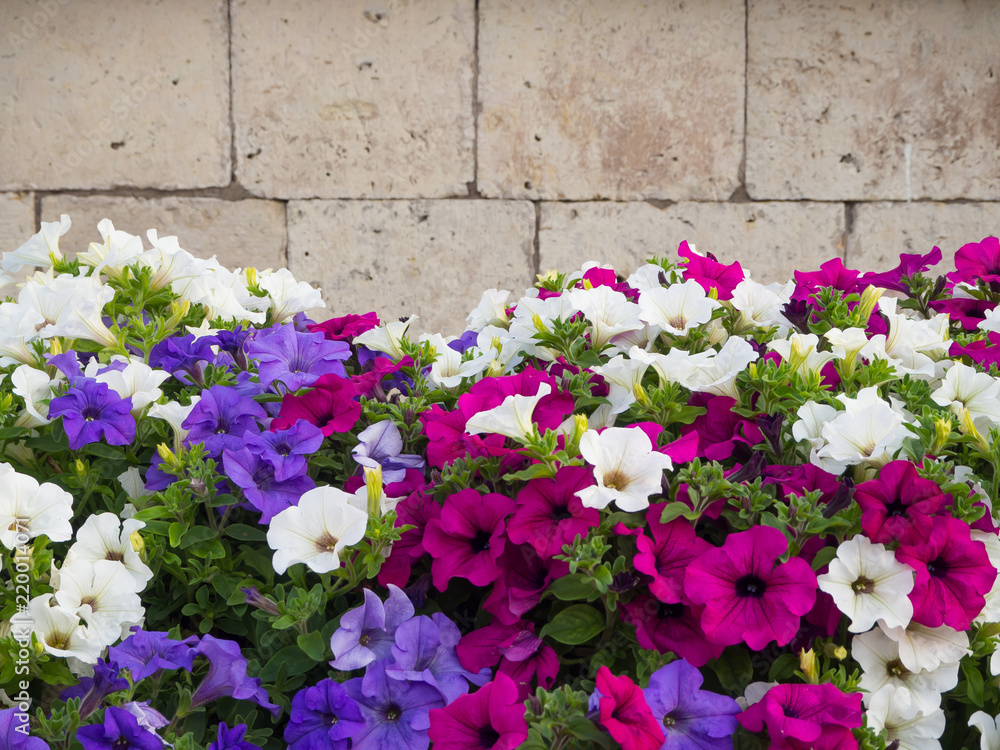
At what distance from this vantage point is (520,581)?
35.0 inches

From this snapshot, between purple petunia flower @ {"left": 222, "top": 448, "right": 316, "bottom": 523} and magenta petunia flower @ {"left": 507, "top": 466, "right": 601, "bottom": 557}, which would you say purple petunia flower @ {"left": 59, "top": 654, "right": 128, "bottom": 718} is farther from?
magenta petunia flower @ {"left": 507, "top": 466, "right": 601, "bottom": 557}

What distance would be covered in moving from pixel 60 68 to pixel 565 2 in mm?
2203

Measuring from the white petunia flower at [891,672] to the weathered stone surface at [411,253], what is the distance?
2.87m

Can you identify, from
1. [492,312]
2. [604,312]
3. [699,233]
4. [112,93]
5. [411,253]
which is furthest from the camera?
[699,233]

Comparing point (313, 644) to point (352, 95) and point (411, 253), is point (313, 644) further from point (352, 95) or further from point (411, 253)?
point (352, 95)

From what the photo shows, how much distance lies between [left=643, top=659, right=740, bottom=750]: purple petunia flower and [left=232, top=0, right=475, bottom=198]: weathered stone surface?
9.87ft

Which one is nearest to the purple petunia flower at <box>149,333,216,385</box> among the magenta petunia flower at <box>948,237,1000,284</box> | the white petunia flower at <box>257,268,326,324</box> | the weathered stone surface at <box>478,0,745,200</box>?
the white petunia flower at <box>257,268,326,324</box>

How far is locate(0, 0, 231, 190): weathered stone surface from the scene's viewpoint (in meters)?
3.31

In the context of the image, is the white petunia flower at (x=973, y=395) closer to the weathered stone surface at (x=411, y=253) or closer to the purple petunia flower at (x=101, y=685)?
the purple petunia flower at (x=101, y=685)

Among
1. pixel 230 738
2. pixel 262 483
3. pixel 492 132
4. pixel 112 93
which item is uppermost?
pixel 112 93

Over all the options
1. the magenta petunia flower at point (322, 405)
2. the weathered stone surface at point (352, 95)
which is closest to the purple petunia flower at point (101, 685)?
the magenta petunia flower at point (322, 405)

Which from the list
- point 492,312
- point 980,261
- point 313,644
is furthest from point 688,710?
point 980,261

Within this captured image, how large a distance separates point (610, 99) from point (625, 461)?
3.07 m

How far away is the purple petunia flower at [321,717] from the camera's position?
823 mm
